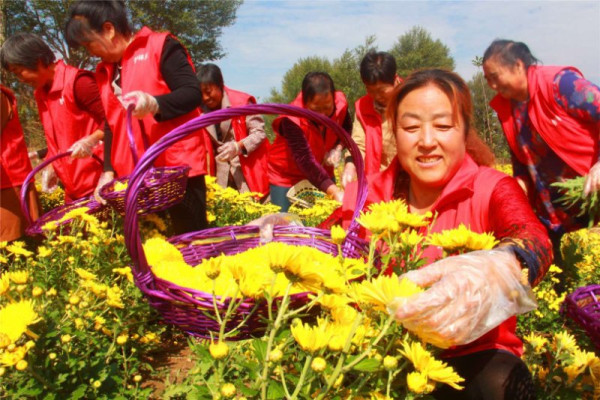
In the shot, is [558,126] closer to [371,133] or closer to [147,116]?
[371,133]

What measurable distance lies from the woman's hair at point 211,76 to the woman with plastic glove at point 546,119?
2252 millimetres

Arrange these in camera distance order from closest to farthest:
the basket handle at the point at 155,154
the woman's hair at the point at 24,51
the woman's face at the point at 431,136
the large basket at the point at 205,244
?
the large basket at the point at 205,244 → the basket handle at the point at 155,154 → the woman's face at the point at 431,136 → the woman's hair at the point at 24,51

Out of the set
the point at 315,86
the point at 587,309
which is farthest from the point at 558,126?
the point at 315,86

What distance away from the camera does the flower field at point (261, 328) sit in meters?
0.68

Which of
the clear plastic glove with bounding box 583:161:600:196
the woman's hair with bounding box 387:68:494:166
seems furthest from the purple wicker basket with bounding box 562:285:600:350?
the woman's hair with bounding box 387:68:494:166

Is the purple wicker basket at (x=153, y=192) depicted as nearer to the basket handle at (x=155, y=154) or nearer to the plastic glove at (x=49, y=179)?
the basket handle at (x=155, y=154)

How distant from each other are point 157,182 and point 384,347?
1384mm

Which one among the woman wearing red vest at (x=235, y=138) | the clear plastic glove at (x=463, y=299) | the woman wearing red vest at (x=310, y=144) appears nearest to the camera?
the clear plastic glove at (x=463, y=299)

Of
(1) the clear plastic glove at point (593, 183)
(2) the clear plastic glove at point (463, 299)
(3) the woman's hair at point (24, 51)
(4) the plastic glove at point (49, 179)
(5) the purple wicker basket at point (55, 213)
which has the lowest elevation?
(4) the plastic glove at point (49, 179)

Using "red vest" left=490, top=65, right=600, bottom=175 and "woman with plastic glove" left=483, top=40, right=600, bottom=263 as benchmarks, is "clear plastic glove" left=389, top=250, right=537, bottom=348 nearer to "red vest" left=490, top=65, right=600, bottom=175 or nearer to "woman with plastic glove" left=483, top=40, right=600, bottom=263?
"woman with plastic glove" left=483, top=40, right=600, bottom=263

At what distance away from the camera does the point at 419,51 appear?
115 ft

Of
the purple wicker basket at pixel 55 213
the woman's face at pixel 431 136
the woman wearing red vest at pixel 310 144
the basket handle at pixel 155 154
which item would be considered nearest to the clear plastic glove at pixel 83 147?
the purple wicker basket at pixel 55 213

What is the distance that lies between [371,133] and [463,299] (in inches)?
100

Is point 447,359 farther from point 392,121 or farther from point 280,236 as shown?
point 392,121
